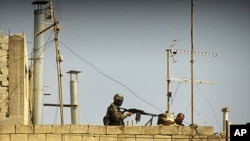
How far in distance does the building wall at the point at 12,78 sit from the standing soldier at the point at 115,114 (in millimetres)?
4233

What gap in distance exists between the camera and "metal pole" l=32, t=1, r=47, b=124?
1249 inches

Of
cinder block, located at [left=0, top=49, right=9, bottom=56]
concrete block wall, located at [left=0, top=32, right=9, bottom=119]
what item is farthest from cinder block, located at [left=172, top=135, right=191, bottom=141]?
cinder block, located at [left=0, top=49, right=9, bottom=56]

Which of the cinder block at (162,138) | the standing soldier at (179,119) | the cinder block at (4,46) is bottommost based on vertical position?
the cinder block at (162,138)

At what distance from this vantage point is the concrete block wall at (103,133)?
16.8 m

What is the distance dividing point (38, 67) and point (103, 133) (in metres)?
15.9

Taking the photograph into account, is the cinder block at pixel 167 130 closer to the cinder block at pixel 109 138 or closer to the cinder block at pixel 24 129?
the cinder block at pixel 109 138

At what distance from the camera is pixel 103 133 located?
17031mm

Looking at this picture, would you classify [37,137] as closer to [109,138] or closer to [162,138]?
[109,138]

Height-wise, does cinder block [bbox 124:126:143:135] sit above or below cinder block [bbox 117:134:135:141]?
above

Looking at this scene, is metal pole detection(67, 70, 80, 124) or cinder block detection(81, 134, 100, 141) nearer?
cinder block detection(81, 134, 100, 141)

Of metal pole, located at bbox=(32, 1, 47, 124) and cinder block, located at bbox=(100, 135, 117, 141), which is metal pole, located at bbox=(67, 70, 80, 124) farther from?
cinder block, located at bbox=(100, 135, 117, 141)

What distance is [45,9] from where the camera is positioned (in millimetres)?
32969

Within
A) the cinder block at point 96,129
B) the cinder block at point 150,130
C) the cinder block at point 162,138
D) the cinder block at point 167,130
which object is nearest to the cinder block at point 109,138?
the cinder block at point 96,129

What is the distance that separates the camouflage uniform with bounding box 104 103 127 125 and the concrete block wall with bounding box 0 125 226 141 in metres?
0.62
